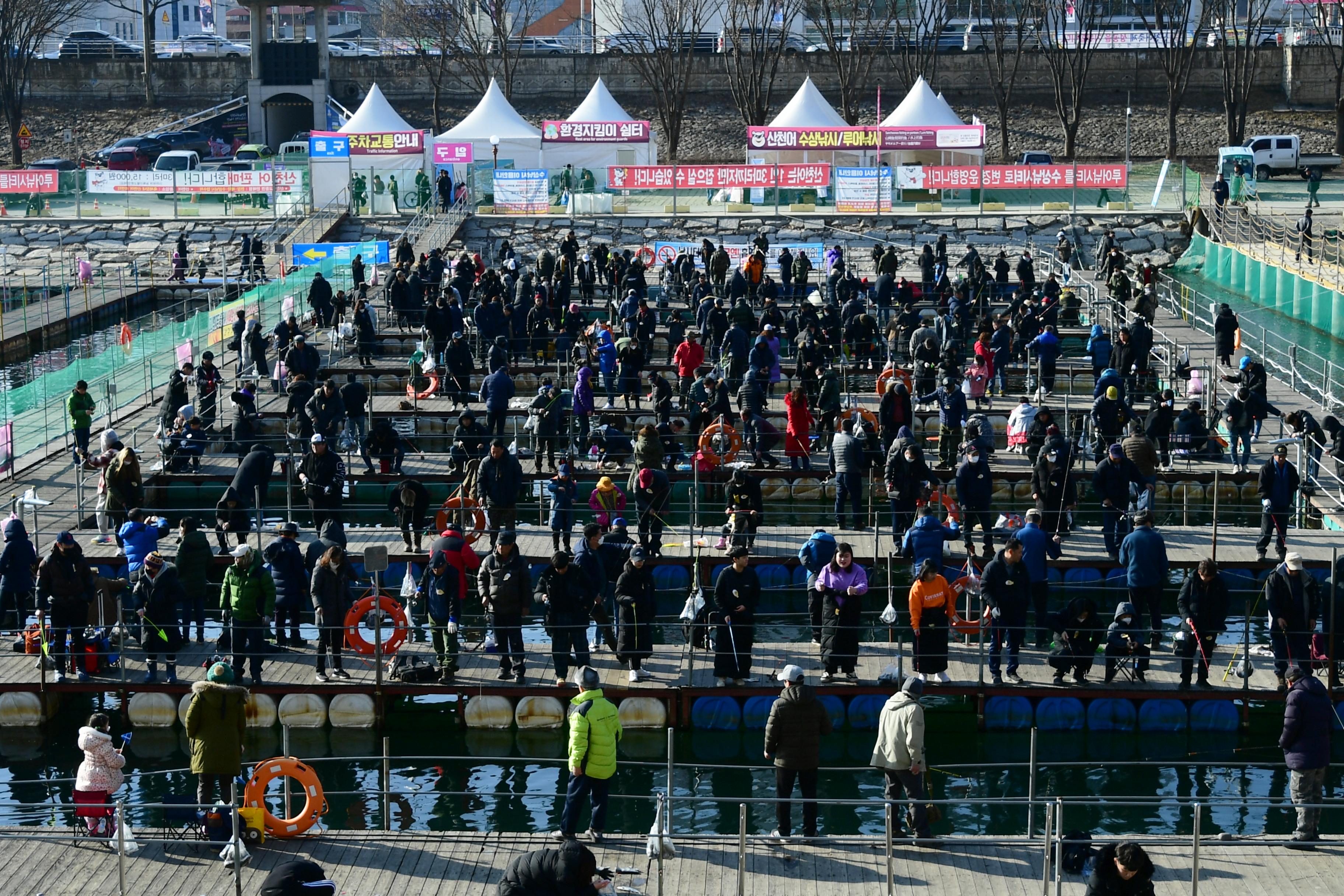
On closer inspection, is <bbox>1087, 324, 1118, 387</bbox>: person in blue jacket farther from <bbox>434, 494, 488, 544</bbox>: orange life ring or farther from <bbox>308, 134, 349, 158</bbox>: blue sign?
<bbox>308, 134, 349, 158</bbox>: blue sign

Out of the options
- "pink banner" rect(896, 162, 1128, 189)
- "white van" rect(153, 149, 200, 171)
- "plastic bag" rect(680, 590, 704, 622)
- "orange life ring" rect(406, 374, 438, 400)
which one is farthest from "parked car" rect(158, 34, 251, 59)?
"plastic bag" rect(680, 590, 704, 622)

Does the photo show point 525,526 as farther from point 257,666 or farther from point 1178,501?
point 1178,501

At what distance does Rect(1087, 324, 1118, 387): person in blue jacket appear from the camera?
94.8ft

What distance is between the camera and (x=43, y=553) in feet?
70.5

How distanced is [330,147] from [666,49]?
24.0m

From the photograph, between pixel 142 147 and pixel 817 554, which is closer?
pixel 817 554

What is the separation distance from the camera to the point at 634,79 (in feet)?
244

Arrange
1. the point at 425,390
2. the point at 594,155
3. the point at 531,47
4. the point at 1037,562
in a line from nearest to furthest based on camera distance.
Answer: the point at 1037,562 < the point at 425,390 < the point at 594,155 < the point at 531,47

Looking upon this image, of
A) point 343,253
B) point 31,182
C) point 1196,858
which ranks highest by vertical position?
point 31,182

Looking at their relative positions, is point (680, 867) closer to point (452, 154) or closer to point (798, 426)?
point (798, 426)

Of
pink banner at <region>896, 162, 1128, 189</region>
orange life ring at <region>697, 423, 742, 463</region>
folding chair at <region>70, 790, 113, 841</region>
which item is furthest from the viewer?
pink banner at <region>896, 162, 1128, 189</region>

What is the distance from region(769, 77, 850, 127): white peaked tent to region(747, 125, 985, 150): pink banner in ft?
2.33

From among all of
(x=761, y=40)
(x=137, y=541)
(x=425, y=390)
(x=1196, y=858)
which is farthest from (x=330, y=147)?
(x=1196, y=858)

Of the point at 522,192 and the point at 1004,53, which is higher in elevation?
the point at 1004,53
